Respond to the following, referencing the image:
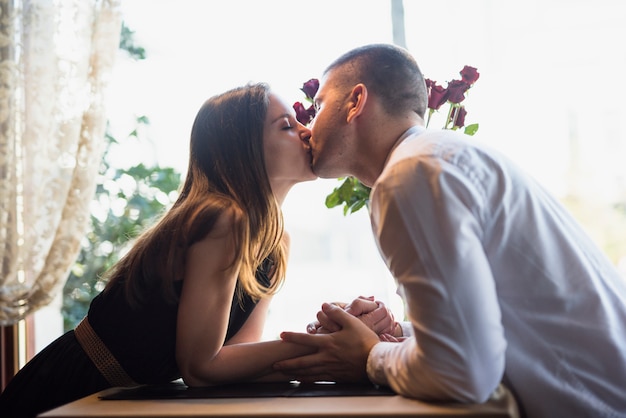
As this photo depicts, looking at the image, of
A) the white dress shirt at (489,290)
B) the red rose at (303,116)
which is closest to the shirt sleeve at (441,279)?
the white dress shirt at (489,290)

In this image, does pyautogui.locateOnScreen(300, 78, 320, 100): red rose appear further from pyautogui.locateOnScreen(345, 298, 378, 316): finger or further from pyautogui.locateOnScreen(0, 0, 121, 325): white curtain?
pyautogui.locateOnScreen(0, 0, 121, 325): white curtain

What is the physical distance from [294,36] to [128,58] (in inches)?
26.7

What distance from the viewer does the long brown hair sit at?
1607 millimetres

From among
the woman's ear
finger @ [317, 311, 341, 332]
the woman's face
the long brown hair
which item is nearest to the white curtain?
the long brown hair

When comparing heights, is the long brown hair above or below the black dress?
above

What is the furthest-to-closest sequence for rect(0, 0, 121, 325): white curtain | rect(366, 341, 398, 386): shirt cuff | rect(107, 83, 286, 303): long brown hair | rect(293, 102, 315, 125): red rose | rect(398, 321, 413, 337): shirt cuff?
1. rect(0, 0, 121, 325): white curtain
2. rect(293, 102, 315, 125): red rose
3. rect(398, 321, 413, 337): shirt cuff
4. rect(107, 83, 286, 303): long brown hair
5. rect(366, 341, 398, 386): shirt cuff

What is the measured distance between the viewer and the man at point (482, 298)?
1.16 metres

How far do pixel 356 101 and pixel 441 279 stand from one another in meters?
0.66

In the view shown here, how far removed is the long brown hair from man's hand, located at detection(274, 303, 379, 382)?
235 millimetres

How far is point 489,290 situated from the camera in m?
1.17

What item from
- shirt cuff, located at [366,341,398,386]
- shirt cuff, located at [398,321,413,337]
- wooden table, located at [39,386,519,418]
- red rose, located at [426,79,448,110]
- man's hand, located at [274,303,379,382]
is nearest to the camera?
wooden table, located at [39,386,519,418]

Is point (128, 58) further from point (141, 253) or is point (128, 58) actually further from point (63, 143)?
point (141, 253)

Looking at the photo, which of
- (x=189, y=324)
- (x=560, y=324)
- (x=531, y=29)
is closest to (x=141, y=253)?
(x=189, y=324)

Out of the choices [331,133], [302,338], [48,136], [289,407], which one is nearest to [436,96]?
[331,133]
